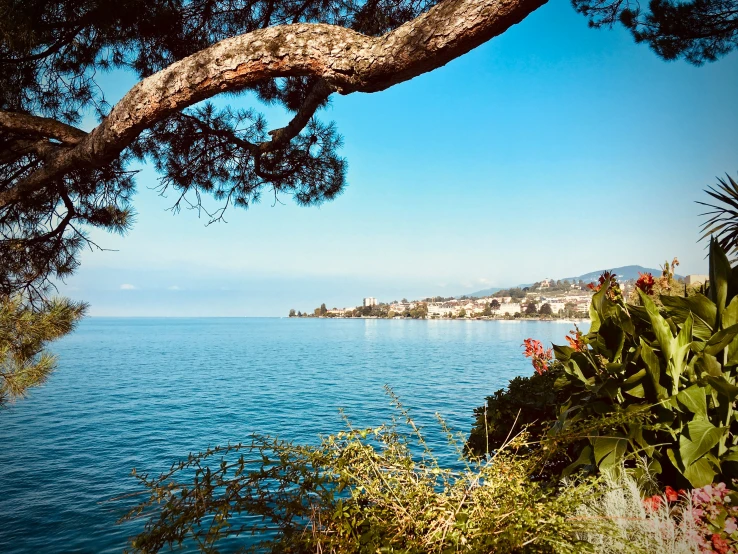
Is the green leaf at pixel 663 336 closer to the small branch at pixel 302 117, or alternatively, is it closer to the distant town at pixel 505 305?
the small branch at pixel 302 117

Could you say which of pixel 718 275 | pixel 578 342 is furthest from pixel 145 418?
pixel 718 275

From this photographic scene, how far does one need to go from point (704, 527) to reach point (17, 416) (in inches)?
819

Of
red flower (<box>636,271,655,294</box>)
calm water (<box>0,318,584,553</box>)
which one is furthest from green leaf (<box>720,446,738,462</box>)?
calm water (<box>0,318,584,553</box>)

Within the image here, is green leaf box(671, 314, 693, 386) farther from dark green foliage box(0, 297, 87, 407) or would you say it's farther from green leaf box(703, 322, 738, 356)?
dark green foliage box(0, 297, 87, 407)

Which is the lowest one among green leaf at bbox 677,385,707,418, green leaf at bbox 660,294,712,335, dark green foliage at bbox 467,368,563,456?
dark green foliage at bbox 467,368,563,456

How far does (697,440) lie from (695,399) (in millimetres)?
206

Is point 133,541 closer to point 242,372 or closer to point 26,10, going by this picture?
point 26,10

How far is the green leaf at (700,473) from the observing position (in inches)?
82.2

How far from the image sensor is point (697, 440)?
6.97 feet

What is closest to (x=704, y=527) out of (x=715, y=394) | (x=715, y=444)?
(x=715, y=444)

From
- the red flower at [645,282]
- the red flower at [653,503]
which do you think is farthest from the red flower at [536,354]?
the red flower at [653,503]

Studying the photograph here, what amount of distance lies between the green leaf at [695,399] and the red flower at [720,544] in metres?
0.89

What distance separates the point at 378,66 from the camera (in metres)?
1.70

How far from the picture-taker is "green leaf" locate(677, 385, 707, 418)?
87.0 inches
